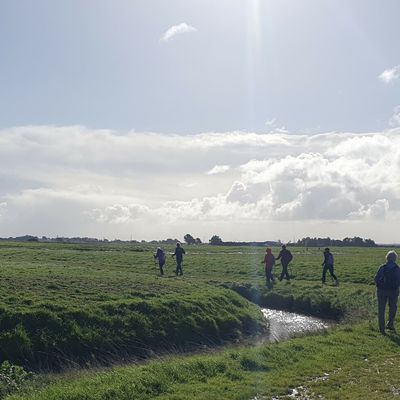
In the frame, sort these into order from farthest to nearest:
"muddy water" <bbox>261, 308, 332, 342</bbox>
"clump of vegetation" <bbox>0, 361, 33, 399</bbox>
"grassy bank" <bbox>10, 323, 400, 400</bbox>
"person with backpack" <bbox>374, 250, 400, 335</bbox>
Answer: "muddy water" <bbox>261, 308, 332, 342</bbox> < "person with backpack" <bbox>374, 250, 400, 335</bbox> < "clump of vegetation" <bbox>0, 361, 33, 399</bbox> < "grassy bank" <bbox>10, 323, 400, 400</bbox>

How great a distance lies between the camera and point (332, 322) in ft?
74.2

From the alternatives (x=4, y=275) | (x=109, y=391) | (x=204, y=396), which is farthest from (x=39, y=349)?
(x=4, y=275)

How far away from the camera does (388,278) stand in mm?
16328

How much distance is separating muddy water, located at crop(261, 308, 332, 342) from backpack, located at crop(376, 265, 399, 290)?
4022mm

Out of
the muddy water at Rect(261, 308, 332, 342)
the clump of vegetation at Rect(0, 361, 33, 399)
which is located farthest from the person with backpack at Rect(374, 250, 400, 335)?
the clump of vegetation at Rect(0, 361, 33, 399)

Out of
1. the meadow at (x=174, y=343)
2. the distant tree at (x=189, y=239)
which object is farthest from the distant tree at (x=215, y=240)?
the meadow at (x=174, y=343)

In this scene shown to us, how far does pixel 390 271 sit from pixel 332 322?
7.10m

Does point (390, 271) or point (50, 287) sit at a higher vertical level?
point (390, 271)

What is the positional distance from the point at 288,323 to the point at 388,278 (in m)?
7.56

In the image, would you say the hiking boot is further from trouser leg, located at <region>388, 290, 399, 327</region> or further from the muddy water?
the muddy water

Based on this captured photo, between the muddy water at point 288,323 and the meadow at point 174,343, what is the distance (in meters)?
0.75

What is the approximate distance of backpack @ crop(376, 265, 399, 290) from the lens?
16.2 metres

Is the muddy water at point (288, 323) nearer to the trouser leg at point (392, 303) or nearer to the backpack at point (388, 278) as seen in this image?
the trouser leg at point (392, 303)

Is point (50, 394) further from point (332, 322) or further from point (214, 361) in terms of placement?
point (332, 322)
